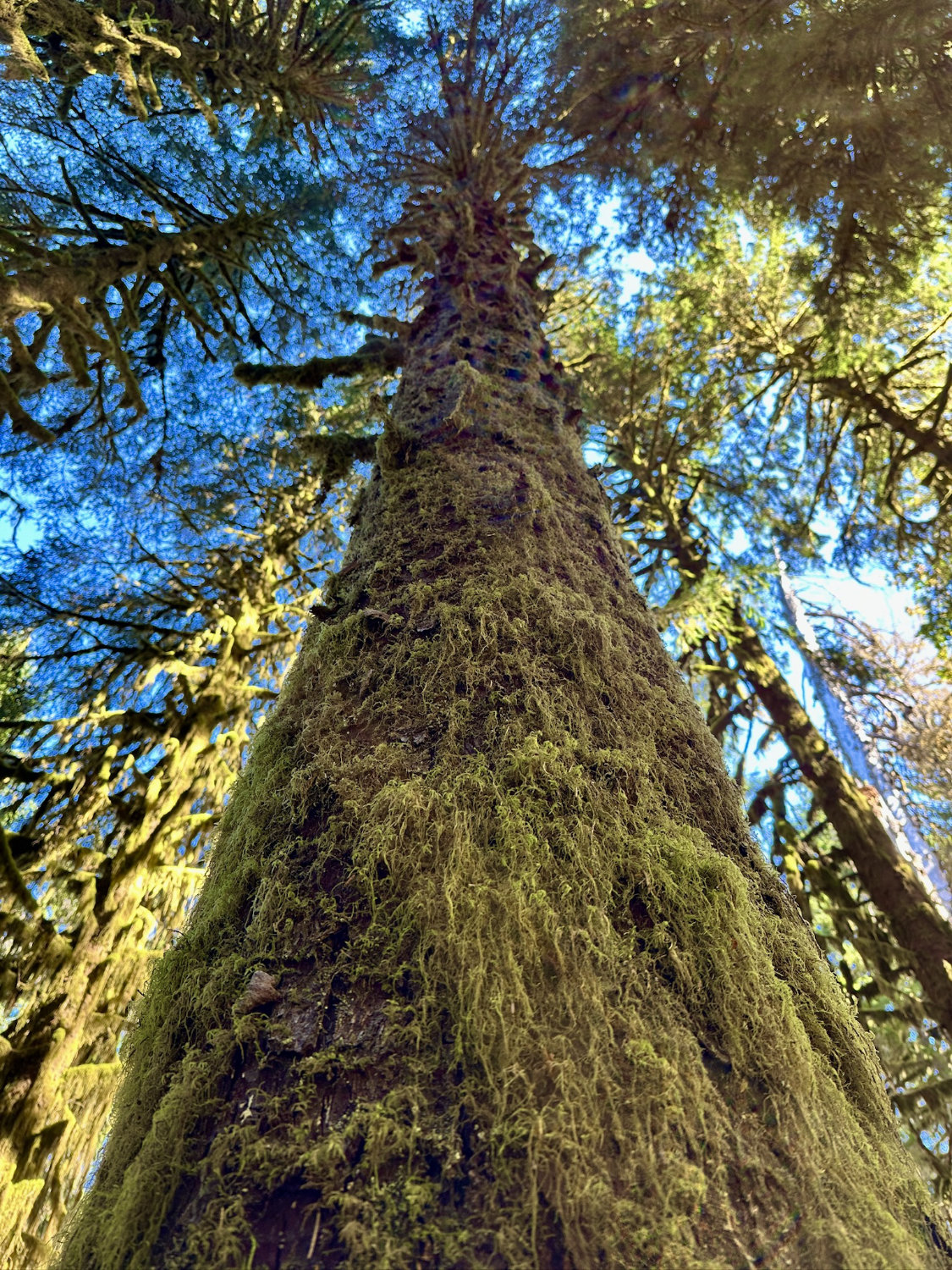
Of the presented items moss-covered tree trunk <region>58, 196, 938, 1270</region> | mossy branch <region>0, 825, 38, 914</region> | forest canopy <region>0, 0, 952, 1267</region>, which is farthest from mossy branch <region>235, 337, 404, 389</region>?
mossy branch <region>0, 825, 38, 914</region>

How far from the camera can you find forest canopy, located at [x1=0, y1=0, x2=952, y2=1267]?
12.5ft

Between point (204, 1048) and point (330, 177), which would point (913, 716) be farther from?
point (204, 1048)

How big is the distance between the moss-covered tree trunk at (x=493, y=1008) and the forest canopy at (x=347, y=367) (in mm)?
1309

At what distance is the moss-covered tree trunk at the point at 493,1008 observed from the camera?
901mm

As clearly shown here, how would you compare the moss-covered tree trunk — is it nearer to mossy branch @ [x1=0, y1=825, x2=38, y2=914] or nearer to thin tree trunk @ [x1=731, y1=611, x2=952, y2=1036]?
mossy branch @ [x1=0, y1=825, x2=38, y2=914]

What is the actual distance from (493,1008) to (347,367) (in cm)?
367

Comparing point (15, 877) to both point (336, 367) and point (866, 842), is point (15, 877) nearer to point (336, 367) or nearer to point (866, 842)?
point (336, 367)

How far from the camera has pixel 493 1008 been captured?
1057mm

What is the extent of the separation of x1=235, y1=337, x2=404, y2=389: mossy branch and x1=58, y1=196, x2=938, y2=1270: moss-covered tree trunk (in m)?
2.36

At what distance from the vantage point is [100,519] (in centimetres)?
555

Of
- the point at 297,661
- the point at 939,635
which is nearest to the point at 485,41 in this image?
the point at 939,635

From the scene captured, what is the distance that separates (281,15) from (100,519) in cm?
394

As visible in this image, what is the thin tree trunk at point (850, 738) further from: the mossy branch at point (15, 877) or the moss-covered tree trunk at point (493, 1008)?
the mossy branch at point (15, 877)

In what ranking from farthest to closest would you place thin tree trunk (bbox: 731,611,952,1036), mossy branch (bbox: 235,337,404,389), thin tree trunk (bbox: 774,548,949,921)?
thin tree trunk (bbox: 774,548,949,921)
thin tree trunk (bbox: 731,611,952,1036)
mossy branch (bbox: 235,337,404,389)
